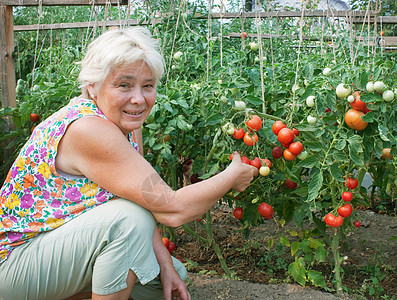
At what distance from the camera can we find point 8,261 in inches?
60.4

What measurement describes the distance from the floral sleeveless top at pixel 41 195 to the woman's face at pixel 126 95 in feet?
0.14

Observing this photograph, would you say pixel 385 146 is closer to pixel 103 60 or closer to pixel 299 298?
pixel 299 298

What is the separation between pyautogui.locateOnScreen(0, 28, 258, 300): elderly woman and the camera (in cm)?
146

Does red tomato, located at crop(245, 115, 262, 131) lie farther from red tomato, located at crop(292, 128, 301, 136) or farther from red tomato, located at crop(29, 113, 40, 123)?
red tomato, located at crop(29, 113, 40, 123)

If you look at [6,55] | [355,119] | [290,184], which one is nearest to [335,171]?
[355,119]

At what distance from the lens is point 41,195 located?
155 cm

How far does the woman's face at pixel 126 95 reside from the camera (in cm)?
152

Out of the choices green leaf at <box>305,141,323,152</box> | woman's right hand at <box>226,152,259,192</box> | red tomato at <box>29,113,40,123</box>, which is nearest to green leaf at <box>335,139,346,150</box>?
green leaf at <box>305,141,323,152</box>

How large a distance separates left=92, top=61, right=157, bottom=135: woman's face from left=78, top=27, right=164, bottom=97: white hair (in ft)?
0.07

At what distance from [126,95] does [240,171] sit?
476mm

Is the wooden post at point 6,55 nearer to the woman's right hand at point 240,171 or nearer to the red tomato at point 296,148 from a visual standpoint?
the woman's right hand at point 240,171

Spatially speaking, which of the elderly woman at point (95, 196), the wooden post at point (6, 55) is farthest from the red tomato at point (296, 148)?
the wooden post at point (6, 55)

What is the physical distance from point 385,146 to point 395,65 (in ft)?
0.97

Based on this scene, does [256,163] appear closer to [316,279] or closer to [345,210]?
[345,210]
